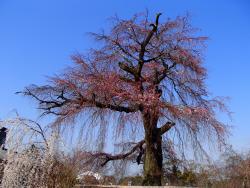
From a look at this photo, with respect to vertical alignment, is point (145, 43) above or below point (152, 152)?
above

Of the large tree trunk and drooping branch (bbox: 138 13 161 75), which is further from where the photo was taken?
drooping branch (bbox: 138 13 161 75)

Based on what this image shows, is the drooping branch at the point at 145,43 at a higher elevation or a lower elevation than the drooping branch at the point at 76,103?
higher

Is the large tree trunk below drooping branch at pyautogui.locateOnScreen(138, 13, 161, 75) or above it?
below

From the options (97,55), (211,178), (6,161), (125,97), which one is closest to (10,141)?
(6,161)

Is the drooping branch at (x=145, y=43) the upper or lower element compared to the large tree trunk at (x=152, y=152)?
upper

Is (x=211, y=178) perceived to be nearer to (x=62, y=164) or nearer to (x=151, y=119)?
(x=151, y=119)

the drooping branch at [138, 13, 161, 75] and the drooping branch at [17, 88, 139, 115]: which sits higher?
the drooping branch at [138, 13, 161, 75]

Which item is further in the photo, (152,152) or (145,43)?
(145,43)

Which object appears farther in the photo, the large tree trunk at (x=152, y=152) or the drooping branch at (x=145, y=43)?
the drooping branch at (x=145, y=43)

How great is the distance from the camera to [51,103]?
12.5m

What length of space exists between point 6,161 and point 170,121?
4.60m

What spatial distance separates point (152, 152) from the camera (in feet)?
39.4

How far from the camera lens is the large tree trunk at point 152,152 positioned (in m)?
11.6

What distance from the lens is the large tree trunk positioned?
1165 cm
